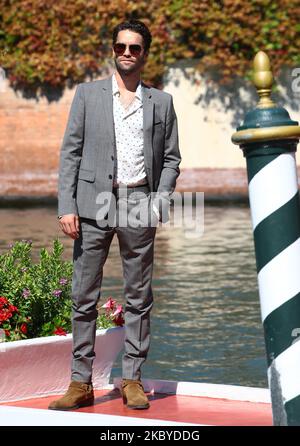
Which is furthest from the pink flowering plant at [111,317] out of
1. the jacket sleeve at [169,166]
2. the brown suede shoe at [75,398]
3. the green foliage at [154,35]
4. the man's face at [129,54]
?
the green foliage at [154,35]

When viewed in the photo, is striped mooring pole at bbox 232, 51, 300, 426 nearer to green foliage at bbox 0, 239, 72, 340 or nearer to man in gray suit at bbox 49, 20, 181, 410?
man in gray suit at bbox 49, 20, 181, 410

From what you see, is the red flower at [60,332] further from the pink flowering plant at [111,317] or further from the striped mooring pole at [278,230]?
the striped mooring pole at [278,230]

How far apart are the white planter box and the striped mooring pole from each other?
1.81 metres

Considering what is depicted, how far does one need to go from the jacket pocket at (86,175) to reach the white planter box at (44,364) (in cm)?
81

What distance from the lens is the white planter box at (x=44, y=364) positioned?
613cm

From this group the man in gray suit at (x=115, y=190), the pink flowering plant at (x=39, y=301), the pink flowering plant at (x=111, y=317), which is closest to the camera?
the man in gray suit at (x=115, y=190)

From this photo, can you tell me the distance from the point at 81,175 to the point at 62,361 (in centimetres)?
96

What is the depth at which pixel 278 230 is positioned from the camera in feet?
15.2

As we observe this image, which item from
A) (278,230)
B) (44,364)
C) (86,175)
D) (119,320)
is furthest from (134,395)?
(278,230)

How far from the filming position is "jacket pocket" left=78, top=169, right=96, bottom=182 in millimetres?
6121

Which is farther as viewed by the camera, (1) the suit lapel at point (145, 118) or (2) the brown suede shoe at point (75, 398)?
(1) the suit lapel at point (145, 118)

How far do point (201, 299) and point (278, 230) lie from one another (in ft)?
24.9

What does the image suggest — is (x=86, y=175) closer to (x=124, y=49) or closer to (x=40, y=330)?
(x=124, y=49)

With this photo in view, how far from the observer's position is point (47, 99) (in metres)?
24.6
